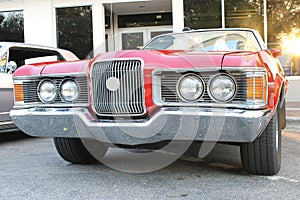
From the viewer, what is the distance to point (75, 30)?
12.2m

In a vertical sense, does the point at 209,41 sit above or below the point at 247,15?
below

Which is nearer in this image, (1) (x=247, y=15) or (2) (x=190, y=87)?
(2) (x=190, y=87)

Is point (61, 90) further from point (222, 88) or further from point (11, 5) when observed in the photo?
point (11, 5)

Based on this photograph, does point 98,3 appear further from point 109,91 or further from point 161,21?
point 109,91

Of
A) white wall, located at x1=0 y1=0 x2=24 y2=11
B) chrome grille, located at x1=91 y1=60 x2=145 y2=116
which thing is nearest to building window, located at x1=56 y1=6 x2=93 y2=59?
white wall, located at x1=0 y1=0 x2=24 y2=11

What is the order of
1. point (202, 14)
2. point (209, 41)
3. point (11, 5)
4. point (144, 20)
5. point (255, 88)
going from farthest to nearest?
point (144, 20) < point (11, 5) < point (202, 14) < point (209, 41) < point (255, 88)

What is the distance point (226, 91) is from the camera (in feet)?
9.52

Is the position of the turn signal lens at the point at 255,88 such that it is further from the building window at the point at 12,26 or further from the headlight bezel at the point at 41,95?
the building window at the point at 12,26

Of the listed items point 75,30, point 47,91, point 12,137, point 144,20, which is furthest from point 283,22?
point 47,91

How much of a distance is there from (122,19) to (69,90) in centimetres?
1074

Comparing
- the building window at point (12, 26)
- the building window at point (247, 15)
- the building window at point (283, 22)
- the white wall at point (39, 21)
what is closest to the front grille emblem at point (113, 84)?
the building window at point (247, 15)

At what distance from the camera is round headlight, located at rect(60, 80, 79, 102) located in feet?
11.1

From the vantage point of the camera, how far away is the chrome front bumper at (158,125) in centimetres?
284

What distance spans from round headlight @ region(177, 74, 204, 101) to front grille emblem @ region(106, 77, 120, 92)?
0.52 metres
